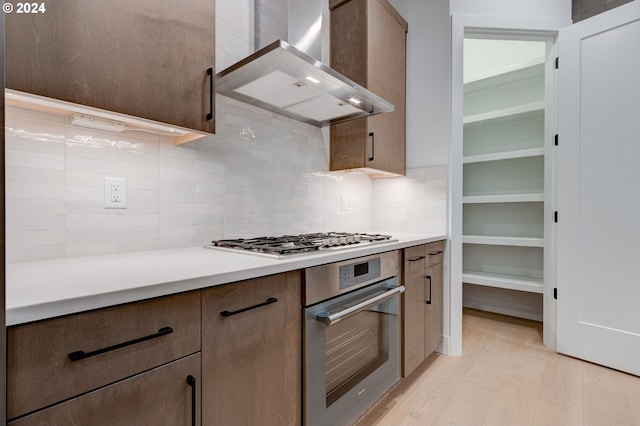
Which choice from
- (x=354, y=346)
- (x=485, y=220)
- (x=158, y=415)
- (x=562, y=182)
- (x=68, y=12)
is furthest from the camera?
(x=485, y=220)

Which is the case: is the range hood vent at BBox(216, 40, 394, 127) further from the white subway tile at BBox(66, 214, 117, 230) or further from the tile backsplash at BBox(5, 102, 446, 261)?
the white subway tile at BBox(66, 214, 117, 230)

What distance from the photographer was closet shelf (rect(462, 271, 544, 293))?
103 inches

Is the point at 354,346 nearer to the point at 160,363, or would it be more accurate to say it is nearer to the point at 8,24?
the point at 160,363

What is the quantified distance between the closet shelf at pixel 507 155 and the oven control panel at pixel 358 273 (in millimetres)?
2037

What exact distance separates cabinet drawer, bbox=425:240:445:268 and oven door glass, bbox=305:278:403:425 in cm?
46

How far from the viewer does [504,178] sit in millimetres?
3086

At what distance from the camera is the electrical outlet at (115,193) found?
3.94 ft

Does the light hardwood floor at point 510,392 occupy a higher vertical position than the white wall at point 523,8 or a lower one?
lower

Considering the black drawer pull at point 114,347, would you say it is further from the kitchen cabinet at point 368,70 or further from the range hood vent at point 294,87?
the kitchen cabinet at point 368,70

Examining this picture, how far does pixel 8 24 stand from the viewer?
2.55 feet

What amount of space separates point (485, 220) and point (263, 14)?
2782 mm

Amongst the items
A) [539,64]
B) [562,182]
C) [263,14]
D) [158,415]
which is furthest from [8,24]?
[539,64]

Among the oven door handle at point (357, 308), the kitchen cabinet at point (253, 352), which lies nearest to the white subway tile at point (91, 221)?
the kitchen cabinet at point (253, 352)

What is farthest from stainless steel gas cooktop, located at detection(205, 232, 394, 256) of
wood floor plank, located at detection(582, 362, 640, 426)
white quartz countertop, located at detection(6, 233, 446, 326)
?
wood floor plank, located at detection(582, 362, 640, 426)
